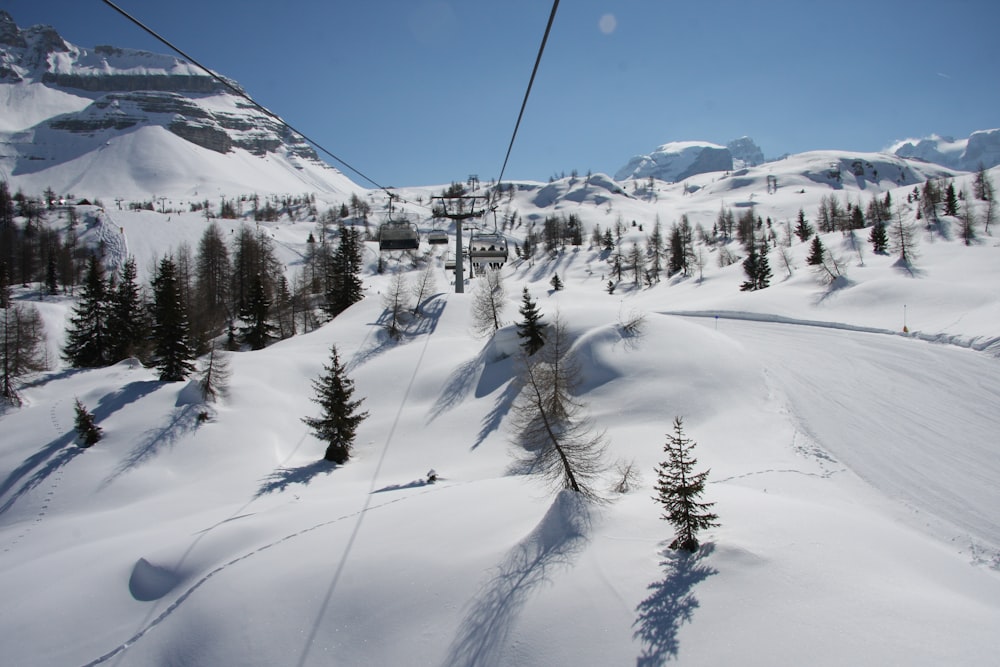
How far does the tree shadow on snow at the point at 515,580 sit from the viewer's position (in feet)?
24.6

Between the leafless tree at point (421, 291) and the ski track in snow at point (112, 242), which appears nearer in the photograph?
the leafless tree at point (421, 291)

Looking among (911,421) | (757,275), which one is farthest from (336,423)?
(757,275)

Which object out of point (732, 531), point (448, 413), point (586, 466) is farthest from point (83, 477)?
point (732, 531)

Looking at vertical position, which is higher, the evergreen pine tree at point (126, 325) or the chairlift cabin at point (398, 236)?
the chairlift cabin at point (398, 236)

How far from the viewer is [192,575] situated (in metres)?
11.0

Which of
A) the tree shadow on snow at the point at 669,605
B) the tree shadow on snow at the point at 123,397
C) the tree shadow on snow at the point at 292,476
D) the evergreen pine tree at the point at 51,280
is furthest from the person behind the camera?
the evergreen pine tree at the point at 51,280

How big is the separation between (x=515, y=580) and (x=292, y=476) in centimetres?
1760

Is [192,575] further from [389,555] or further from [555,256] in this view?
[555,256]

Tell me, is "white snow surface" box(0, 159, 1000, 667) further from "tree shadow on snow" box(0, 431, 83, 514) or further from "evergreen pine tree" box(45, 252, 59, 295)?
"evergreen pine tree" box(45, 252, 59, 295)

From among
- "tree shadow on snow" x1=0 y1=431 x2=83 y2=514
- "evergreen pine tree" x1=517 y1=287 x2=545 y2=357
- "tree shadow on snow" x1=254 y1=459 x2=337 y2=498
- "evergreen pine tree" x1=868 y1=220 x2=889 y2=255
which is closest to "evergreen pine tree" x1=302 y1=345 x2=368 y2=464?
"tree shadow on snow" x1=254 y1=459 x2=337 y2=498

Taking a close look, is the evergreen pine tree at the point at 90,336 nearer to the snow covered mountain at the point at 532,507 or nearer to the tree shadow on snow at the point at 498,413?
the snow covered mountain at the point at 532,507

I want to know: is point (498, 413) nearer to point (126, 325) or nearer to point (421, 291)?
point (421, 291)

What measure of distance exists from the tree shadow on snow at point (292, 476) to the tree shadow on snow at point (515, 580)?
1569cm

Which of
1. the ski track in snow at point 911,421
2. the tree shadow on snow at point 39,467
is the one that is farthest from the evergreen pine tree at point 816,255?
the tree shadow on snow at point 39,467
